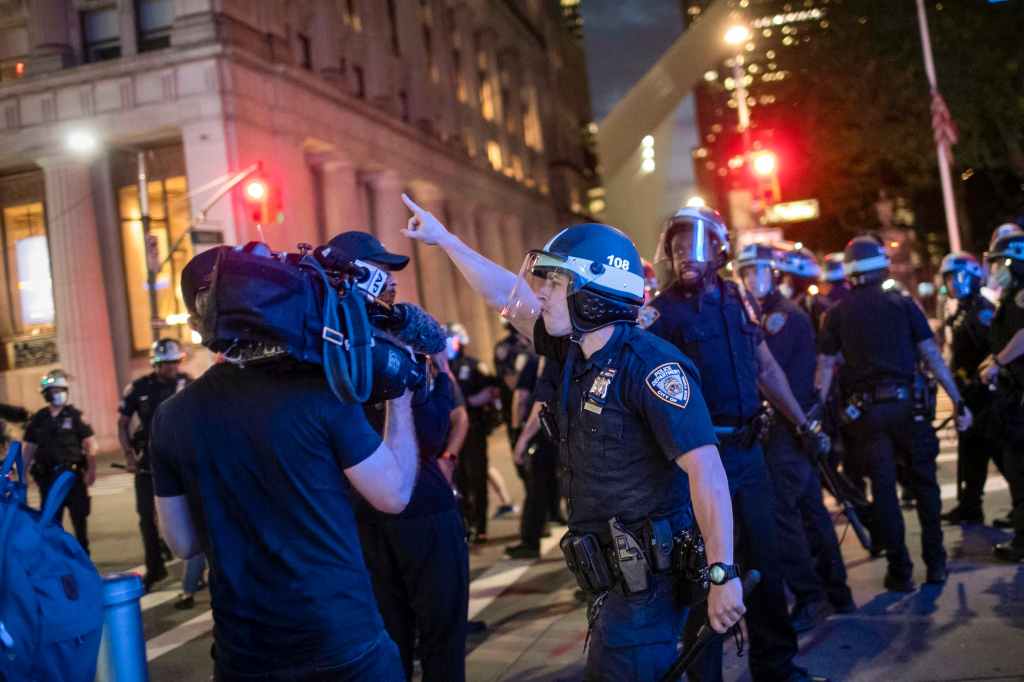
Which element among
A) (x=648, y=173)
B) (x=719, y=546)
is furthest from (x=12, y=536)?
(x=648, y=173)

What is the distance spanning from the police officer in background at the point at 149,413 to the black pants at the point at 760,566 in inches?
243

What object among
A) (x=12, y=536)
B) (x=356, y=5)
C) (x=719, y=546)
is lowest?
(x=719, y=546)

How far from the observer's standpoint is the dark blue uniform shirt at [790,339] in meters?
6.40

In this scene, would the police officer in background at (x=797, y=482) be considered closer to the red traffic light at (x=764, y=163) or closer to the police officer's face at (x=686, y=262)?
the police officer's face at (x=686, y=262)

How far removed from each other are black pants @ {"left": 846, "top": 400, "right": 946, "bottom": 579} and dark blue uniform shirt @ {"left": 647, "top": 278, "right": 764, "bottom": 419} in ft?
6.88

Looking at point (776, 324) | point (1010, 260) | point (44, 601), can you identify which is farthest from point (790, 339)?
point (44, 601)

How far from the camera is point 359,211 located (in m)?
35.4

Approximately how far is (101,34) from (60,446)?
19.7 m

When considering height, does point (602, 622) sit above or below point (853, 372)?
below

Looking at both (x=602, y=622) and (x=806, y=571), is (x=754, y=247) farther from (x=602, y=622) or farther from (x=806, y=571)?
(x=602, y=622)

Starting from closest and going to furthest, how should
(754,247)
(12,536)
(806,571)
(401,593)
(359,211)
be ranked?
(12,536), (401,593), (806,571), (754,247), (359,211)

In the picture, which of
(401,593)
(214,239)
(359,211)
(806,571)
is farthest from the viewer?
(359,211)

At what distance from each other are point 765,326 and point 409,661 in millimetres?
3128

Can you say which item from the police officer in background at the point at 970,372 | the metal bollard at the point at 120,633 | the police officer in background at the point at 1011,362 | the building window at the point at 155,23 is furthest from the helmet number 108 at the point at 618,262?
the building window at the point at 155,23
